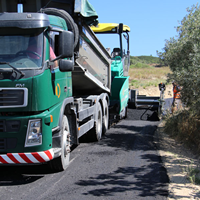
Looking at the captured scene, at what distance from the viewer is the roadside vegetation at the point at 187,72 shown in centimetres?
713

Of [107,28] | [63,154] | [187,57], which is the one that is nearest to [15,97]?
[63,154]

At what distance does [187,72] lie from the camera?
24.4 feet

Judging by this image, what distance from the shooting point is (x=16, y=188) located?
4395 mm

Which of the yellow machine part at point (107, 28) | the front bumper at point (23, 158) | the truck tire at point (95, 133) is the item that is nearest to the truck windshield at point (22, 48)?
the front bumper at point (23, 158)

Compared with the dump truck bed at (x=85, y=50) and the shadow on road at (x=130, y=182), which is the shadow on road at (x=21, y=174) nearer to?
the shadow on road at (x=130, y=182)

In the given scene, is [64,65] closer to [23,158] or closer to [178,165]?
[23,158]

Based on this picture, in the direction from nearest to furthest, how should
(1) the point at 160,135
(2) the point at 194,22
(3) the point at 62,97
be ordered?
(3) the point at 62,97 < (2) the point at 194,22 < (1) the point at 160,135

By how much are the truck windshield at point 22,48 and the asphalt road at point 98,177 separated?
6.53ft

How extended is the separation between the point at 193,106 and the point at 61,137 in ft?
13.9

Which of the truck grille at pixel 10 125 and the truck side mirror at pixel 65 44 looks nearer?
the truck grille at pixel 10 125

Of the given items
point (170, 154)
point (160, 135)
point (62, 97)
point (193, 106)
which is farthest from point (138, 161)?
point (160, 135)

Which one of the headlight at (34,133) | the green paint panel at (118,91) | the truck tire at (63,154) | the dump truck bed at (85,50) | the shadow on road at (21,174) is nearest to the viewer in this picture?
the headlight at (34,133)

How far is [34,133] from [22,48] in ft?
4.60

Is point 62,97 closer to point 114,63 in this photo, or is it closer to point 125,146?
point 125,146
